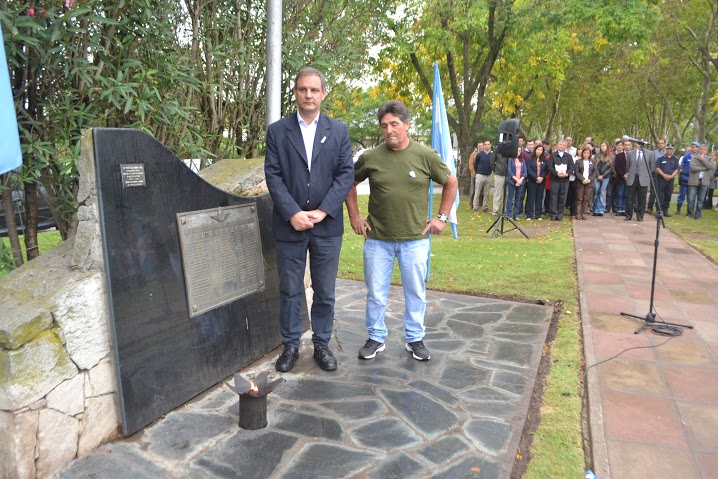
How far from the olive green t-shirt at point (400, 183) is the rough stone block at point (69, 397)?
2.34 m

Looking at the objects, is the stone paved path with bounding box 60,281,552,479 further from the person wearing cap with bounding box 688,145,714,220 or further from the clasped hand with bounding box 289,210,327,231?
the person wearing cap with bounding box 688,145,714,220

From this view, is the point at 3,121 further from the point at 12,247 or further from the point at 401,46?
the point at 401,46

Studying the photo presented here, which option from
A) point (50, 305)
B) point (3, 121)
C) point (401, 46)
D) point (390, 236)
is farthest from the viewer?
point (401, 46)

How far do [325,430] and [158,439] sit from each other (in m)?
0.98

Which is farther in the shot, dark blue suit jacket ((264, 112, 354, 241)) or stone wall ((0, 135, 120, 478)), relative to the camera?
dark blue suit jacket ((264, 112, 354, 241))

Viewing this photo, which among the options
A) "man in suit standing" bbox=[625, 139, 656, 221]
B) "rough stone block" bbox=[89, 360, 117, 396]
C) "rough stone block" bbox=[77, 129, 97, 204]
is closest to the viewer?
"rough stone block" bbox=[77, 129, 97, 204]

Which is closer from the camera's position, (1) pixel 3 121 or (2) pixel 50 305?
(1) pixel 3 121

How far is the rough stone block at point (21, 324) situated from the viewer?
2656 mm

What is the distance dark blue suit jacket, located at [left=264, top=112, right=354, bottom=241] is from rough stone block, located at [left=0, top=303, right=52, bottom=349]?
1.63 metres

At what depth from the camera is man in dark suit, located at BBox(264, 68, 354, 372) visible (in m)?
3.90

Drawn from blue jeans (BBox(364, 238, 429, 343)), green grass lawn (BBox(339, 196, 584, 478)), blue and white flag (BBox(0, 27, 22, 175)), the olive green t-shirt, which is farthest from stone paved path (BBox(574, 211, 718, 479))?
blue and white flag (BBox(0, 27, 22, 175))

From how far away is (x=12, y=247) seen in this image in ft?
11.7

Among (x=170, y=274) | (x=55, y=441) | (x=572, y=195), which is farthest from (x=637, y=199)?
(x=55, y=441)

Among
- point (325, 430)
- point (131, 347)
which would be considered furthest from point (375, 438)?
point (131, 347)
